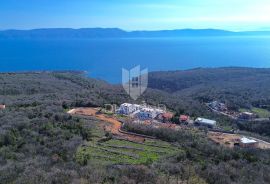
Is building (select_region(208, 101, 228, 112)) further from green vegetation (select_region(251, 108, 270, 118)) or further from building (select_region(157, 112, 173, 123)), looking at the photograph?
building (select_region(157, 112, 173, 123))

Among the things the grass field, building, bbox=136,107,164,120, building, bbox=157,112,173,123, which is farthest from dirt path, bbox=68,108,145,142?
building, bbox=157,112,173,123

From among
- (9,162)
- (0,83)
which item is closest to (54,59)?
(0,83)

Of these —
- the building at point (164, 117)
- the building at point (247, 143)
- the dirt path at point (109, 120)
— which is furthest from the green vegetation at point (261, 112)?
the dirt path at point (109, 120)

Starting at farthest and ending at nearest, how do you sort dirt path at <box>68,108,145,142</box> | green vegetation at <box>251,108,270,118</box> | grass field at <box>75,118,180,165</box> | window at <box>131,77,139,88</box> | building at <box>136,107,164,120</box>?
green vegetation at <box>251,108,270,118</box> → window at <box>131,77,139,88</box> → building at <box>136,107,164,120</box> → dirt path at <box>68,108,145,142</box> → grass field at <box>75,118,180,165</box>

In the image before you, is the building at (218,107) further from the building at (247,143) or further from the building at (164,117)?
the building at (247,143)

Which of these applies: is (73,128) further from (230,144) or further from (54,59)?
(54,59)

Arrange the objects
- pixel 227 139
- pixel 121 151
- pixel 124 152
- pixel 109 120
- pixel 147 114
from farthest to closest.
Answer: pixel 147 114 → pixel 109 120 → pixel 227 139 → pixel 121 151 → pixel 124 152


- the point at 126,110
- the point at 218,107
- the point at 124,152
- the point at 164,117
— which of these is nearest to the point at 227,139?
the point at 164,117

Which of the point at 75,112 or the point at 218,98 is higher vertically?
the point at 75,112

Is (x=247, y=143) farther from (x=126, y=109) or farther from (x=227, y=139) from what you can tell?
(x=126, y=109)

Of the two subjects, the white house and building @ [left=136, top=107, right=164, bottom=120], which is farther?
the white house

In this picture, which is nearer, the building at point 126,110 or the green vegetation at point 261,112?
the building at point 126,110
